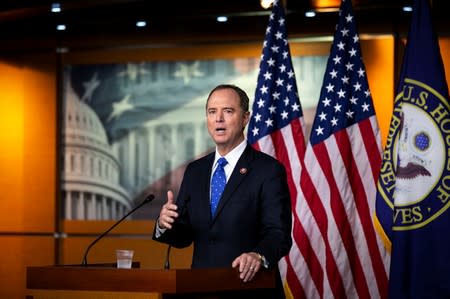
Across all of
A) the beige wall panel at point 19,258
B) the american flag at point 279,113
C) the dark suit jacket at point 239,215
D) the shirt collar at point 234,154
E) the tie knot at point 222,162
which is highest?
the american flag at point 279,113

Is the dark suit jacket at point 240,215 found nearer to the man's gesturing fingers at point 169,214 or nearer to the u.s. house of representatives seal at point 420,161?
the man's gesturing fingers at point 169,214

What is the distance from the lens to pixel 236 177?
3820 mm

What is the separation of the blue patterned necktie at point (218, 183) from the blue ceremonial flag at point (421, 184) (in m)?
2.01

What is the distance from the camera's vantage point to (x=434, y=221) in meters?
5.59

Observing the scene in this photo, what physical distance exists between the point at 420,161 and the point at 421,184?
0.49 feet

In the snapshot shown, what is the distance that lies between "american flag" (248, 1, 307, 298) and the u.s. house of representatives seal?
2.33 ft

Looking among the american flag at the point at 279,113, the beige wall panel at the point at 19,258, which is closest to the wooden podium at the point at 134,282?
the american flag at the point at 279,113

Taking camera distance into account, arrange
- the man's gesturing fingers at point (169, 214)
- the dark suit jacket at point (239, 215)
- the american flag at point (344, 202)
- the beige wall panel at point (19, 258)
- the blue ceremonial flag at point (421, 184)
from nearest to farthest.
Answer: the man's gesturing fingers at point (169, 214) < the dark suit jacket at point (239, 215) < the blue ceremonial flag at point (421, 184) < the american flag at point (344, 202) < the beige wall panel at point (19, 258)

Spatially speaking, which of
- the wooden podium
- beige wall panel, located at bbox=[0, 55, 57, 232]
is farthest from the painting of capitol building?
the wooden podium

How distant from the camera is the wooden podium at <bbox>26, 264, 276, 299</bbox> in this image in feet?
A: 10.2

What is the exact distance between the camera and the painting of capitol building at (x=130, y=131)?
741cm

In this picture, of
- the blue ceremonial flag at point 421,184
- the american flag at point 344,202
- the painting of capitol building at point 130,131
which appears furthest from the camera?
the painting of capitol building at point 130,131

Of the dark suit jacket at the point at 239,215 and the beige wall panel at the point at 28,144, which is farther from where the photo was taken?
the beige wall panel at the point at 28,144

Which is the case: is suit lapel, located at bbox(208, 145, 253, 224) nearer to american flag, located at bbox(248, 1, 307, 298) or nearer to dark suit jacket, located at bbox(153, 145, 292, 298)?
dark suit jacket, located at bbox(153, 145, 292, 298)
